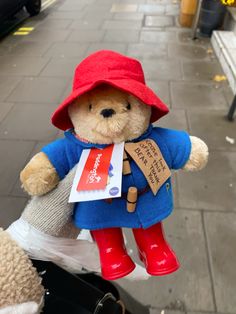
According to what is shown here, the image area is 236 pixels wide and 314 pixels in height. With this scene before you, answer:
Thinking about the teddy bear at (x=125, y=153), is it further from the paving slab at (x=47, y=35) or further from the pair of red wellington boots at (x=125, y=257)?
the paving slab at (x=47, y=35)

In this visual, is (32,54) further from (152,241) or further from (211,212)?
(152,241)

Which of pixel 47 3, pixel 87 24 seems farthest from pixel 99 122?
pixel 47 3

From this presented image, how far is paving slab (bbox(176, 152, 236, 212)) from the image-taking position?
2514mm

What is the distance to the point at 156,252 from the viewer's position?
3.91ft

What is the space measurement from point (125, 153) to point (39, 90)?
3.44 meters

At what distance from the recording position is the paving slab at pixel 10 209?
2.46 metres

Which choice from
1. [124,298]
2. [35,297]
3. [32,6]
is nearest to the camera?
[35,297]

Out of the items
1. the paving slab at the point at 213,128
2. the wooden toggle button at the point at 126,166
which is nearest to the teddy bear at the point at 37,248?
the wooden toggle button at the point at 126,166

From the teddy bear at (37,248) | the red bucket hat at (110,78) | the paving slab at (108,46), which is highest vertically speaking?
the red bucket hat at (110,78)

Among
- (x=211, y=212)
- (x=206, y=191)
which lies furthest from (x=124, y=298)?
(x=206, y=191)

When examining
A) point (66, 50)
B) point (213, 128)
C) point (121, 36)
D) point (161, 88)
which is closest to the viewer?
point (213, 128)

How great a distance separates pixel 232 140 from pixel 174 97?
3.51 ft

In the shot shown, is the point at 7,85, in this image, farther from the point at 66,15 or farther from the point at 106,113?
the point at 106,113

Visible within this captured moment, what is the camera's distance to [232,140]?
3.16 m
